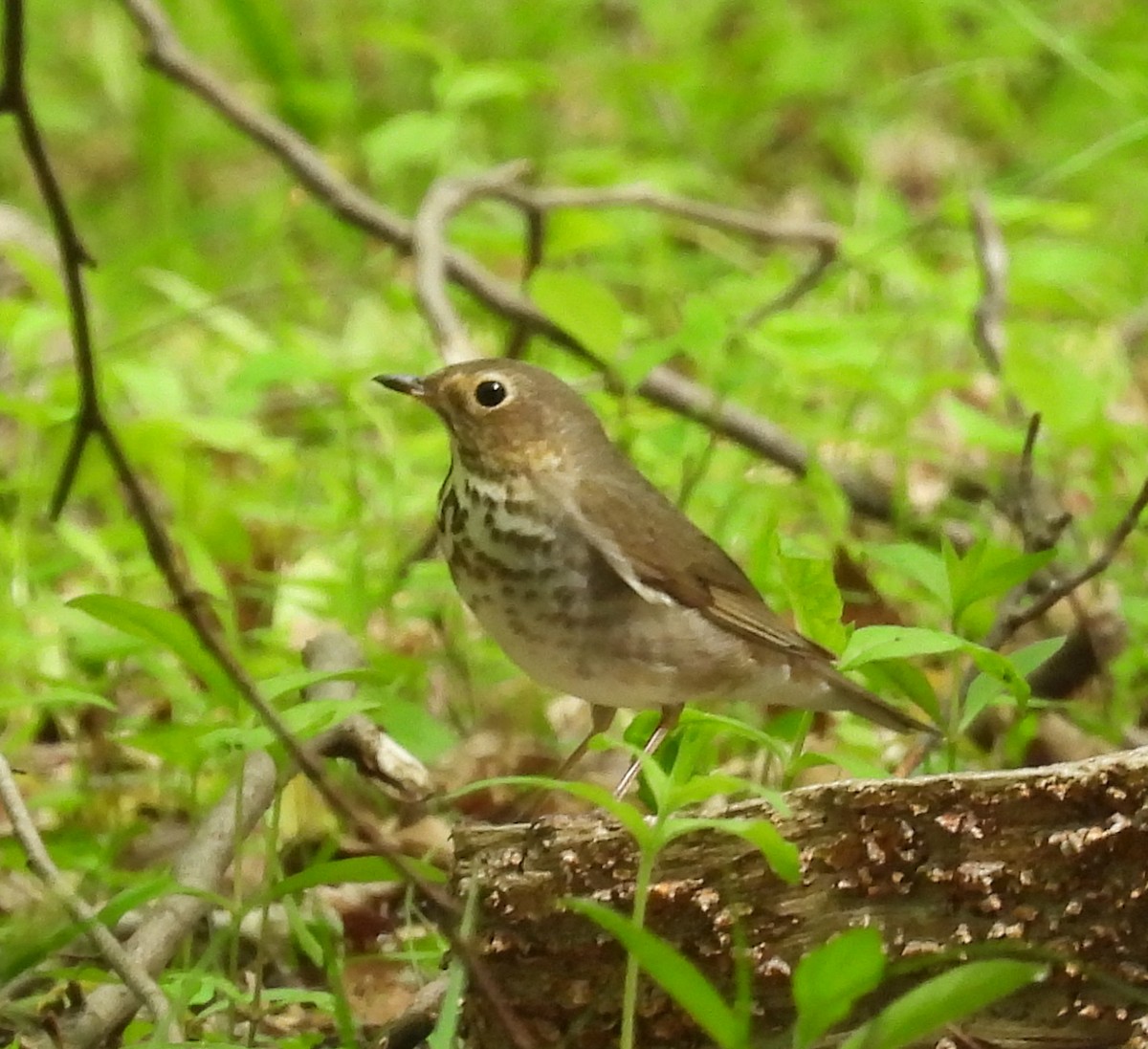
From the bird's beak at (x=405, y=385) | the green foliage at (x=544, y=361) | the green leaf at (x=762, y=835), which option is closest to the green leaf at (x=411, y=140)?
the green foliage at (x=544, y=361)

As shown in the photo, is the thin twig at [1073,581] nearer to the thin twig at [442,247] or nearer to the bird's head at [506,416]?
Result: the bird's head at [506,416]

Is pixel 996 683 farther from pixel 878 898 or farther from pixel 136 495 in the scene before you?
pixel 136 495

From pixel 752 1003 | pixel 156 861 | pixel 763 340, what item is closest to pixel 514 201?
pixel 763 340

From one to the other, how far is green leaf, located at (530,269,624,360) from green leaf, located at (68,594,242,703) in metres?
1.34

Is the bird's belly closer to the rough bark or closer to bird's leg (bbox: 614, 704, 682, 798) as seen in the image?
bird's leg (bbox: 614, 704, 682, 798)

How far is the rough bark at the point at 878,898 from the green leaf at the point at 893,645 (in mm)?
138

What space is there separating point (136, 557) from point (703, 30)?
609cm

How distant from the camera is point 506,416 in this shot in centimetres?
267

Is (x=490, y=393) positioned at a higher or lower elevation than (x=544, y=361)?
higher

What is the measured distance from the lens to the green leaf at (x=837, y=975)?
4.17 ft

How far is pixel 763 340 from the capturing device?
3.73m

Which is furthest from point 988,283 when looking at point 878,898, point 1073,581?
point 878,898

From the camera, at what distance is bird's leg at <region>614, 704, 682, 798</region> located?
7.31 feet

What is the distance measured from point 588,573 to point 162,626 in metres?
0.85
